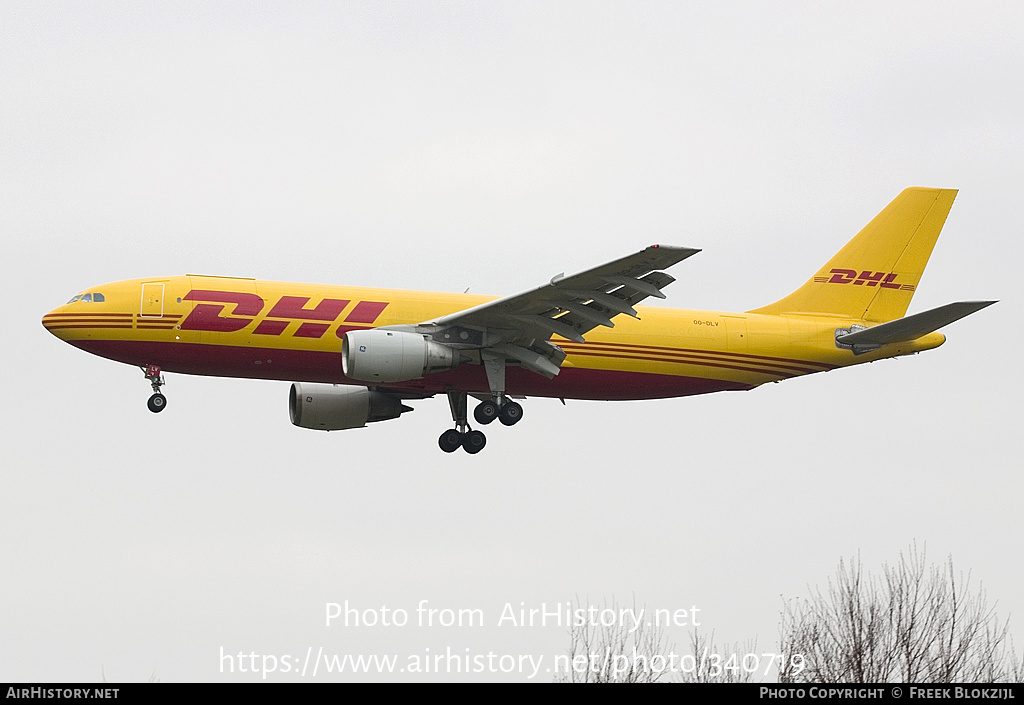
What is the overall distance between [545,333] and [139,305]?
997cm

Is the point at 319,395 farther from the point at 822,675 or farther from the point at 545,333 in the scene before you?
the point at 822,675

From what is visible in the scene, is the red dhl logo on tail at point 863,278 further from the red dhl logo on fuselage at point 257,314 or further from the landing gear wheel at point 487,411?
the red dhl logo on fuselage at point 257,314

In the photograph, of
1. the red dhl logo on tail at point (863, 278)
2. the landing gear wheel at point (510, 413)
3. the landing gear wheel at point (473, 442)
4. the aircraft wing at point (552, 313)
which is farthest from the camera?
the red dhl logo on tail at point (863, 278)

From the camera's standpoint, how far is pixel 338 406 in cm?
4428

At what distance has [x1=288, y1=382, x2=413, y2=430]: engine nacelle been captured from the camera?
4428 centimetres

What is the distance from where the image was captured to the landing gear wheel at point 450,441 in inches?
1692

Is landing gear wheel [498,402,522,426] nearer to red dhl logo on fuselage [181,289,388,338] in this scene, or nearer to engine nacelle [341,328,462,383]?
engine nacelle [341,328,462,383]

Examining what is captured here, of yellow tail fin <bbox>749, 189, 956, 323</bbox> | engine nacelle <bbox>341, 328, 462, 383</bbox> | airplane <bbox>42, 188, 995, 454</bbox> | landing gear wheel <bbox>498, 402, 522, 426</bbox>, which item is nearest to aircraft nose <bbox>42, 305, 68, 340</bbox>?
airplane <bbox>42, 188, 995, 454</bbox>

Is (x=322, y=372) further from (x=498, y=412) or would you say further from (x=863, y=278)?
(x=863, y=278)

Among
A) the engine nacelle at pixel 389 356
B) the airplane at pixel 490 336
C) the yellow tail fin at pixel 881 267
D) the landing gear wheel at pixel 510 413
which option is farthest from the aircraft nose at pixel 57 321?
the yellow tail fin at pixel 881 267

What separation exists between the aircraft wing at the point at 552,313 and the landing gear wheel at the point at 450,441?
3.17m

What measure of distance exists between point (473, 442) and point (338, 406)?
4.09 metres
